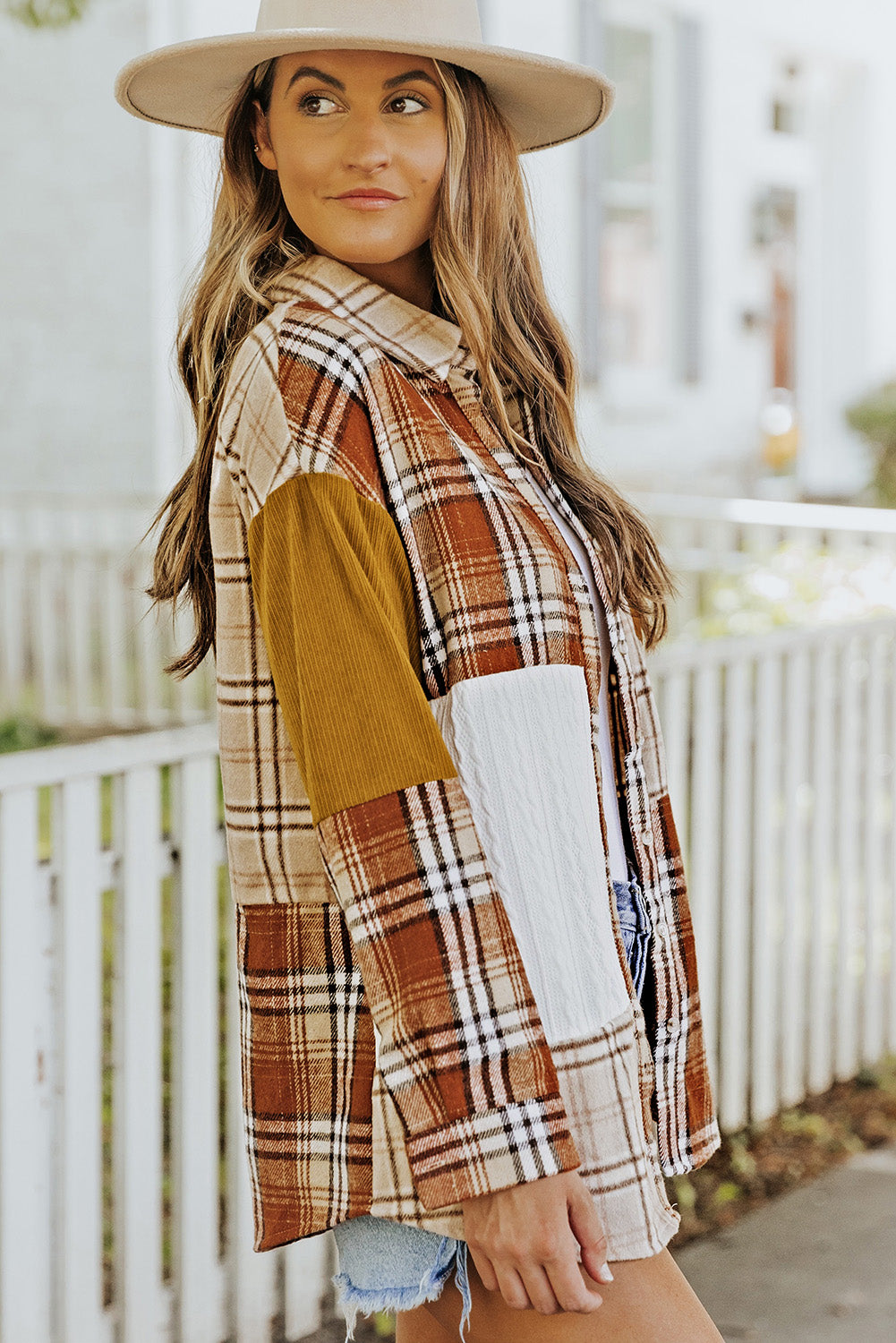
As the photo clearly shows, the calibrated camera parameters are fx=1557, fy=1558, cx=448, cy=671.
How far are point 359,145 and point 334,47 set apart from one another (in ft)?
0.33

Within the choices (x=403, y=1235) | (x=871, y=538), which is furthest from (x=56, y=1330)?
(x=871, y=538)

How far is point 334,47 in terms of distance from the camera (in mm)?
1577

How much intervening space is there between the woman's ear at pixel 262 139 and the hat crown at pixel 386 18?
0.11 m

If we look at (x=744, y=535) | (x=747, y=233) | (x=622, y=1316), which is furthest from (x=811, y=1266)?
(x=747, y=233)

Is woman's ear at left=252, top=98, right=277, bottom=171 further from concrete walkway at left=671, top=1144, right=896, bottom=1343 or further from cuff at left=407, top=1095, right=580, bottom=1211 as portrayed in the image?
concrete walkway at left=671, top=1144, right=896, bottom=1343

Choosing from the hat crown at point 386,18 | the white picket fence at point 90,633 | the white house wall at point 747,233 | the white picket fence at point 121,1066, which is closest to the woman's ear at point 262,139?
the hat crown at point 386,18

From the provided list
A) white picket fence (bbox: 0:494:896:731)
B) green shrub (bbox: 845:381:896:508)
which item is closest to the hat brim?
white picket fence (bbox: 0:494:896:731)

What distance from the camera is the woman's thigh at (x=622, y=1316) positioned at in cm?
142

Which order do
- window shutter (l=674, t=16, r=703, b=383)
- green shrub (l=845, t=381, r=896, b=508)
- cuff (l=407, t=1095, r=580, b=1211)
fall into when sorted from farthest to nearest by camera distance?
green shrub (l=845, t=381, r=896, b=508)
window shutter (l=674, t=16, r=703, b=383)
cuff (l=407, t=1095, r=580, b=1211)

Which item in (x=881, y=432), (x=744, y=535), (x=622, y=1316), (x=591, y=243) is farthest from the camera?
(x=881, y=432)

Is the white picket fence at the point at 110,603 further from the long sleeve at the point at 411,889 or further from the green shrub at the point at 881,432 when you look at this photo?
the long sleeve at the point at 411,889

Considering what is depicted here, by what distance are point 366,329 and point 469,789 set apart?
0.49 meters

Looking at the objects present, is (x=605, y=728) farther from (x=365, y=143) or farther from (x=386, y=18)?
(x=386, y=18)

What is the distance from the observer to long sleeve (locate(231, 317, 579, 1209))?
1.35 m
